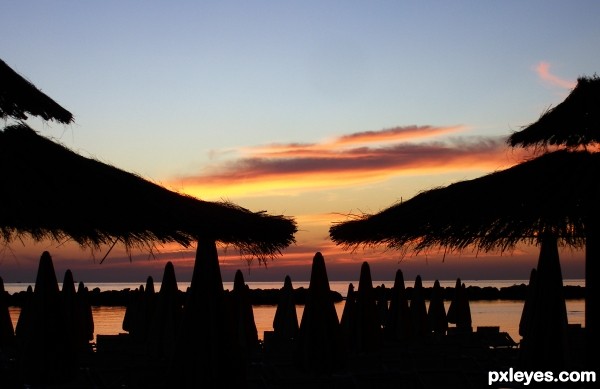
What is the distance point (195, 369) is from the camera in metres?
6.02

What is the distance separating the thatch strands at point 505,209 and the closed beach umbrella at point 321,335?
2.81ft

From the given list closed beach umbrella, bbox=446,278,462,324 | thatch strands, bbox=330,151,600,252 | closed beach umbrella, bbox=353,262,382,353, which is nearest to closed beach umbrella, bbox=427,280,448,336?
closed beach umbrella, bbox=446,278,462,324

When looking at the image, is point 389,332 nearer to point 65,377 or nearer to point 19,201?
point 65,377

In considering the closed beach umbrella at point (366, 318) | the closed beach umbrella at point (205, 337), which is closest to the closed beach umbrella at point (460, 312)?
the closed beach umbrella at point (366, 318)

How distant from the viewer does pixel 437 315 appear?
16.3m

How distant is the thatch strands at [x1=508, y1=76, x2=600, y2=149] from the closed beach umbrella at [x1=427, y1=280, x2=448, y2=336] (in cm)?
765

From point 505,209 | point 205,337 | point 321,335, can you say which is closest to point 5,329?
point 321,335

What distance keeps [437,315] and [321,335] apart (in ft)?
25.8

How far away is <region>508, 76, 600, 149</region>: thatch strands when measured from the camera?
8.49 metres

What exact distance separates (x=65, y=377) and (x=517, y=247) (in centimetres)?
458

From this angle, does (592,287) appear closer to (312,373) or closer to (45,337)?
(312,373)

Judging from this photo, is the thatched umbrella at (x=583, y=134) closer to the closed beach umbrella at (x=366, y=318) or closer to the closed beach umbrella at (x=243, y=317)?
the closed beach umbrella at (x=366, y=318)

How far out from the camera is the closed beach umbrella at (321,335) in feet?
29.1

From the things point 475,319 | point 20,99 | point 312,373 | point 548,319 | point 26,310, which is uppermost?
point 20,99
